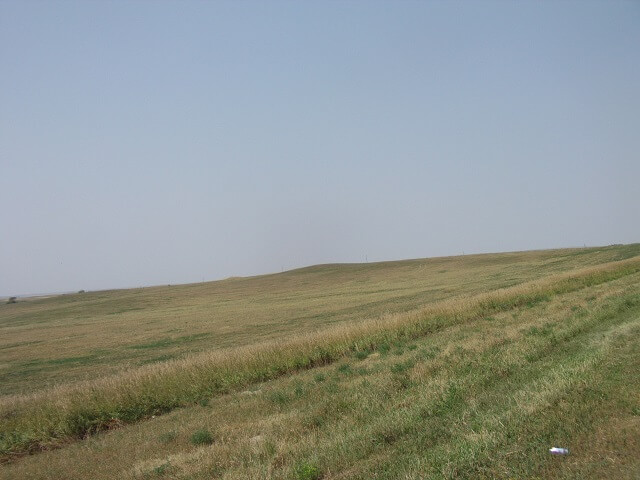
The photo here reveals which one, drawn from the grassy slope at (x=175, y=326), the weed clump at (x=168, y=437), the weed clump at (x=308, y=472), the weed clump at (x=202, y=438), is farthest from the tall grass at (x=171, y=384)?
the weed clump at (x=308, y=472)

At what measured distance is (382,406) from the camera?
9.57 meters

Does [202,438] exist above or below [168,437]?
above

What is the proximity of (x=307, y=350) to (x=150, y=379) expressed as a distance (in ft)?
17.2

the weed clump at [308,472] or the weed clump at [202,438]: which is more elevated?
the weed clump at [308,472]

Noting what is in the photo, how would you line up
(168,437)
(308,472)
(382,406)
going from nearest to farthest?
1. (308,472)
2. (382,406)
3. (168,437)

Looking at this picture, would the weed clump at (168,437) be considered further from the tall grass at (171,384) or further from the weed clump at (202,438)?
the tall grass at (171,384)

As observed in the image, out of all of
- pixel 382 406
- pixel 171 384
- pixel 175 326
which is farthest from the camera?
pixel 175 326

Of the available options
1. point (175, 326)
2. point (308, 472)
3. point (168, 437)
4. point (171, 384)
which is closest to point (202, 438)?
point (168, 437)

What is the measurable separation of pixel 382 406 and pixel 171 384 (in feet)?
26.9

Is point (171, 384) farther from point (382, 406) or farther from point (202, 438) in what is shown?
point (382, 406)

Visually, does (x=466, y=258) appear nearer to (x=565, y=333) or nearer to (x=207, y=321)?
(x=207, y=321)

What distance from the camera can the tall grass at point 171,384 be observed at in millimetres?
13164

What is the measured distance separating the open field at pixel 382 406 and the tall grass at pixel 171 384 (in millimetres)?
45

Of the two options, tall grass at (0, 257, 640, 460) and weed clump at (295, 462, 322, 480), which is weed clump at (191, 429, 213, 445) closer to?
weed clump at (295, 462, 322, 480)
